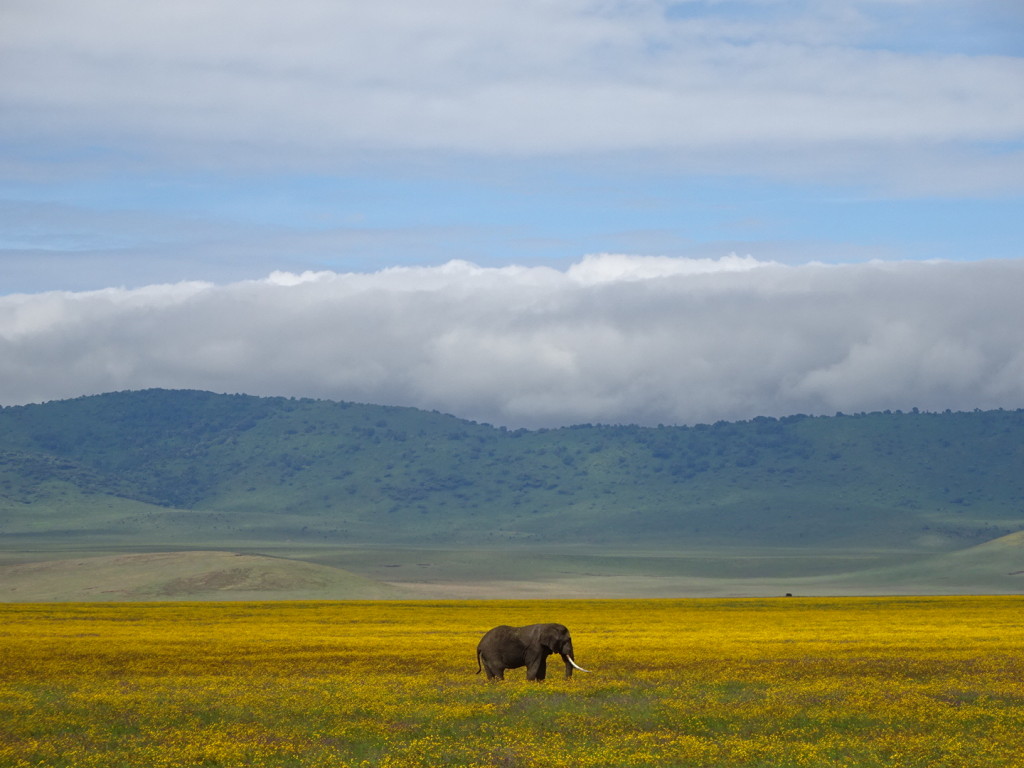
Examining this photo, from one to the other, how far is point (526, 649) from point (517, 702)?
4.55 metres

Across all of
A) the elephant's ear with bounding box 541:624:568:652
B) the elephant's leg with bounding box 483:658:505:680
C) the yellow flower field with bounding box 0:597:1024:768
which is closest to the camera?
the yellow flower field with bounding box 0:597:1024:768

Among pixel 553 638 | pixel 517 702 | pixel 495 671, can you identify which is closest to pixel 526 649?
pixel 553 638

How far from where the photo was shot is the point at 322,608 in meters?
94.8

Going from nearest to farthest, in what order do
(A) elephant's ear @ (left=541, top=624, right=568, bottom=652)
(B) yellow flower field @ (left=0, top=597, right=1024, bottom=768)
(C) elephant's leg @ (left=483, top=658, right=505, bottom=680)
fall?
(B) yellow flower field @ (left=0, top=597, right=1024, bottom=768)
(A) elephant's ear @ (left=541, top=624, right=568, bottom=652)
(C) elephant's leg @ (left=483, top=658, right=505, bottom=680)

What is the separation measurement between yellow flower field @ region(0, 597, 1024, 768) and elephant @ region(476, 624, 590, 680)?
2.22 ft

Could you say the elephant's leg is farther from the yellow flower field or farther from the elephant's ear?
the elephant's ear

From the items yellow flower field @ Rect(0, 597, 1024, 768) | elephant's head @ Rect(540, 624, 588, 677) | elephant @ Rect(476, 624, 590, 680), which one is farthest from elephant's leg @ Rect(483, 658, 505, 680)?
elephant's head @ Rect(540, 624, 588, 677)

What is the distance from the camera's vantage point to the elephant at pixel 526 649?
34531mm

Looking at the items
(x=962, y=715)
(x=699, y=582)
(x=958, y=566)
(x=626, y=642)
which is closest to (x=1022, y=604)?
(x=626, y=642)

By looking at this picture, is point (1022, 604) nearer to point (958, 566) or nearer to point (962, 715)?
point (962, 715)

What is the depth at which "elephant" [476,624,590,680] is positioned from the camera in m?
34.5

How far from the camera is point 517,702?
3019cm

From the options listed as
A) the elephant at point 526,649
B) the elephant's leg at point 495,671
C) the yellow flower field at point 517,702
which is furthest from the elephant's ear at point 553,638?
the elephant's leg at point 495,671

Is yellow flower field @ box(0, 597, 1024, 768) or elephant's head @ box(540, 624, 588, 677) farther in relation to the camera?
elephant's head @ box(540, 624, 588, 677)
